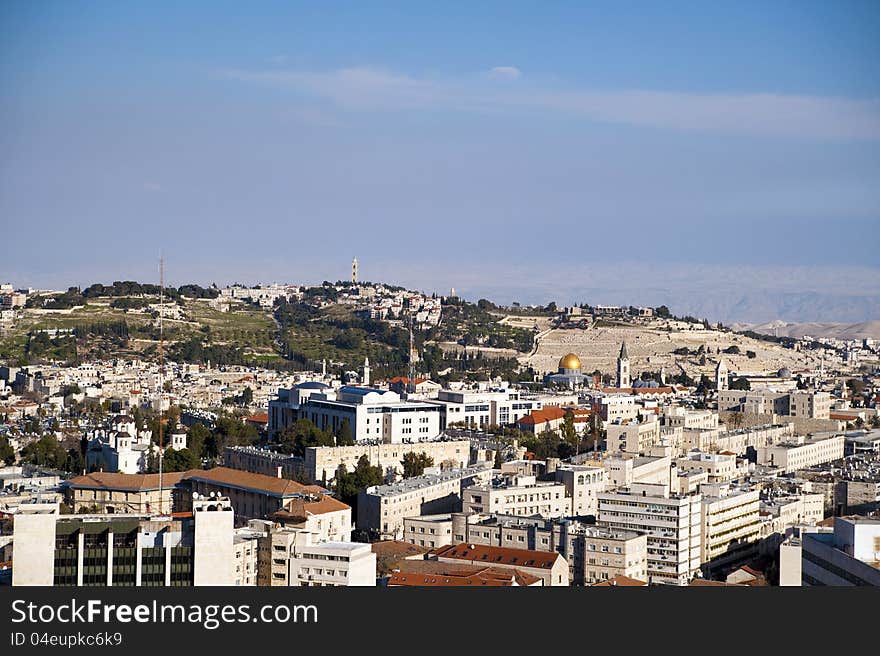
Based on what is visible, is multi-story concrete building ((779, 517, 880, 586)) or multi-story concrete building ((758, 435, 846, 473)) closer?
multi-story concrete building ((779, 517, 880, 586))

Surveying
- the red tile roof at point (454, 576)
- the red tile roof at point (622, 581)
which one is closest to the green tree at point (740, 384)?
the red tile roof at point (622, 581)

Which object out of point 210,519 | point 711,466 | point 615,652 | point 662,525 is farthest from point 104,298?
point 615,652

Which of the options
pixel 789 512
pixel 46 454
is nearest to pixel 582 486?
pixel 789 512

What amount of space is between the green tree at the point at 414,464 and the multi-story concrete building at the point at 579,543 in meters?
6.28

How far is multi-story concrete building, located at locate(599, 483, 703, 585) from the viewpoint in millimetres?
15164

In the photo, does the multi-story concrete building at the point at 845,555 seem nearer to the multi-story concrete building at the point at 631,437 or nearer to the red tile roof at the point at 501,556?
the red tile roof at the point at 501,556

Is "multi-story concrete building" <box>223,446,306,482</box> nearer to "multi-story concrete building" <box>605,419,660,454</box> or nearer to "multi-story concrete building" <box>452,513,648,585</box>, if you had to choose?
"multi-story concrete building" <box>605,419,660,454</box>

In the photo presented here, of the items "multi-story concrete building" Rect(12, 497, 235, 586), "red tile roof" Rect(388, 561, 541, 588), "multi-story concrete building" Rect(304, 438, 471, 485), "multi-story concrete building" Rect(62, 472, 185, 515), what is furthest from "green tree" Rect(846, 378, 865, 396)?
"multi-story concrete building" Rect(12, 497, 235, 586)

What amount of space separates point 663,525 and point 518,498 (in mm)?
2865

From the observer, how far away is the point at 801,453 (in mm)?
24984

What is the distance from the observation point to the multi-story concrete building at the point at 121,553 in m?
9.83

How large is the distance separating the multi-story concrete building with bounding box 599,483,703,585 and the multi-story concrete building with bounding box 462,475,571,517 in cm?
188

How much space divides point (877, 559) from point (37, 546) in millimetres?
5975

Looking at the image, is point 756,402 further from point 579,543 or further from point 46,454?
point 579,543
